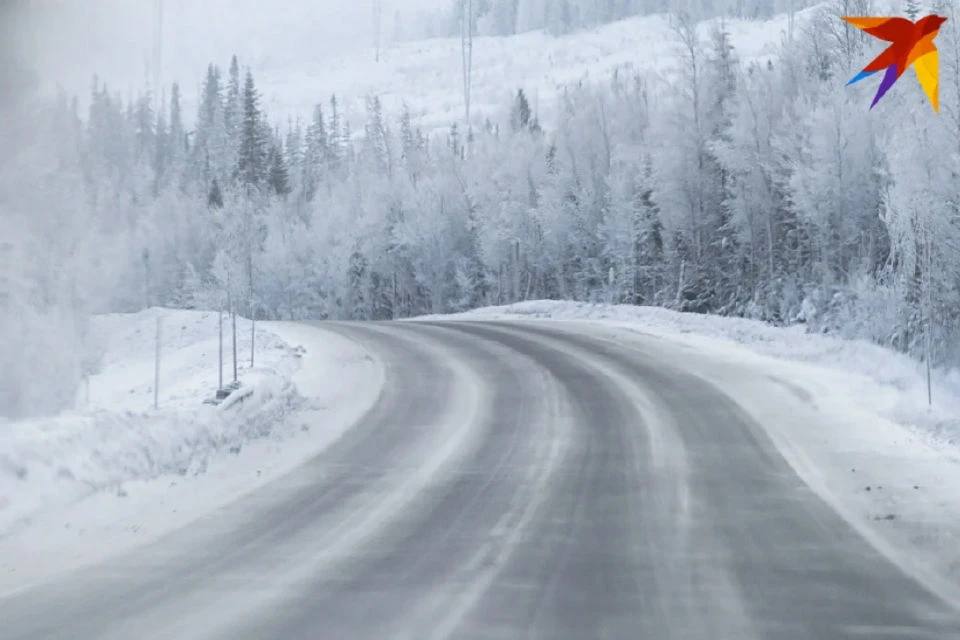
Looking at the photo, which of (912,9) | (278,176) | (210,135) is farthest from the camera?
(210,135)

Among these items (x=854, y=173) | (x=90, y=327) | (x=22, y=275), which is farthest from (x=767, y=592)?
(x=854, y=173)

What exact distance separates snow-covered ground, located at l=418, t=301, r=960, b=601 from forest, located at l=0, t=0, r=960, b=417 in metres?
2.25

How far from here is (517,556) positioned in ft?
20.1

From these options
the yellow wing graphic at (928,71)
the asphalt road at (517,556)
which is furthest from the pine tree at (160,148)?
the yellow wing graphic at (928,71)

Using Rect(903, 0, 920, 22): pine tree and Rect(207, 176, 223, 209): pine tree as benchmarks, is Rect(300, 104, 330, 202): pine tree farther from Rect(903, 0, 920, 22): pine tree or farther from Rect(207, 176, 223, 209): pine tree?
Rect(903, 0, 920, 22): pine tree

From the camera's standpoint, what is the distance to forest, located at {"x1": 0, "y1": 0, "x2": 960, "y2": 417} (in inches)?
640

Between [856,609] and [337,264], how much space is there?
64.1m

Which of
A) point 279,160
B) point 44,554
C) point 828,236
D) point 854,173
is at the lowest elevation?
point 44,554

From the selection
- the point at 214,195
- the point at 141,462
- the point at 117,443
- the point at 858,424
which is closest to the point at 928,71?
the point at 858,424

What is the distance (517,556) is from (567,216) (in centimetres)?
4866

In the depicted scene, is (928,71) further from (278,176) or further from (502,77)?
(502,77)

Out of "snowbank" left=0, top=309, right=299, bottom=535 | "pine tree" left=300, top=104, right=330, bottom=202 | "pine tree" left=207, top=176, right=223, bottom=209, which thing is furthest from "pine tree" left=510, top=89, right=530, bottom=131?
"snowbank" left=0, top=309, right=299, bottom=535

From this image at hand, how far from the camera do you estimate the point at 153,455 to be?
863 cm

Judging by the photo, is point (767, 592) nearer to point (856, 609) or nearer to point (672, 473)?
point (856, 609)
